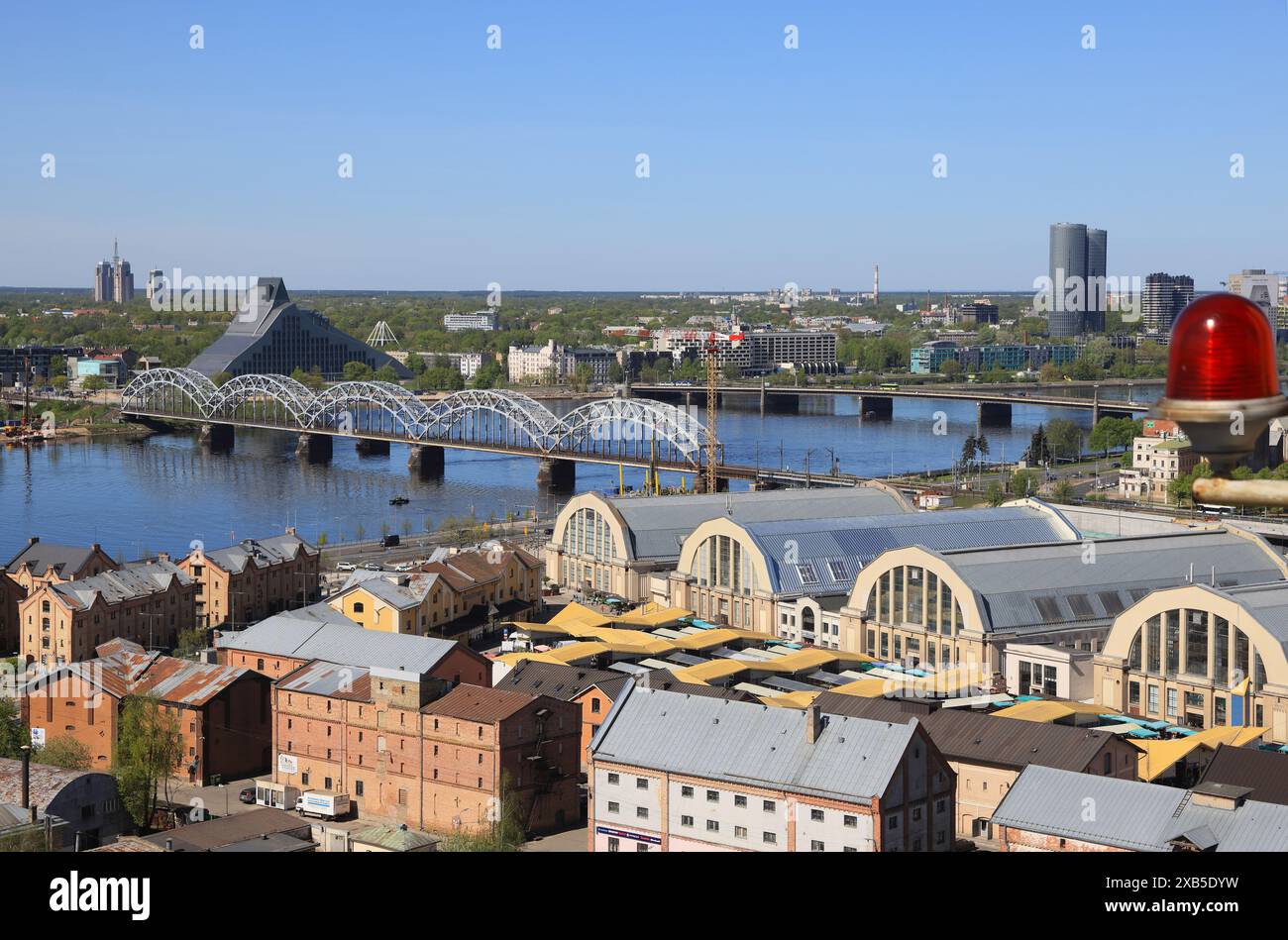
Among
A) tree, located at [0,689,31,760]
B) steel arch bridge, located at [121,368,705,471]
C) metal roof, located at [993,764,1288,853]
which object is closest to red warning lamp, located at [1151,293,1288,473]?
metal roof, located at [993,764,1288,853]

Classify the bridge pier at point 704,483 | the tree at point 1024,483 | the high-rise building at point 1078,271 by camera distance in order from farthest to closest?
the high-rise building at point 1078,271, the bridge pier at point 704,483, the tree at point 1024,483

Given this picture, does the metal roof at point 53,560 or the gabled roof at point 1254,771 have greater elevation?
the metal roof at point 53,560

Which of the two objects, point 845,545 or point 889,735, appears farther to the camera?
point 845,545

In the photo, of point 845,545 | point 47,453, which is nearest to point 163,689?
point 845,545

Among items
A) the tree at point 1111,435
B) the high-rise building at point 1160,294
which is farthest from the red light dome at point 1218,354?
the high-rise building at point 1160,294

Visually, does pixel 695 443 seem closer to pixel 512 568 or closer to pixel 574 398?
pixel 512 568

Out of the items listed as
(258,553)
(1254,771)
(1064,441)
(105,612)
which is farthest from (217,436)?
(1254,771)

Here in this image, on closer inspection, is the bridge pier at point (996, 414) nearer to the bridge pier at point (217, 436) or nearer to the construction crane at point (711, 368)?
the construction crane at point (711, 368)
